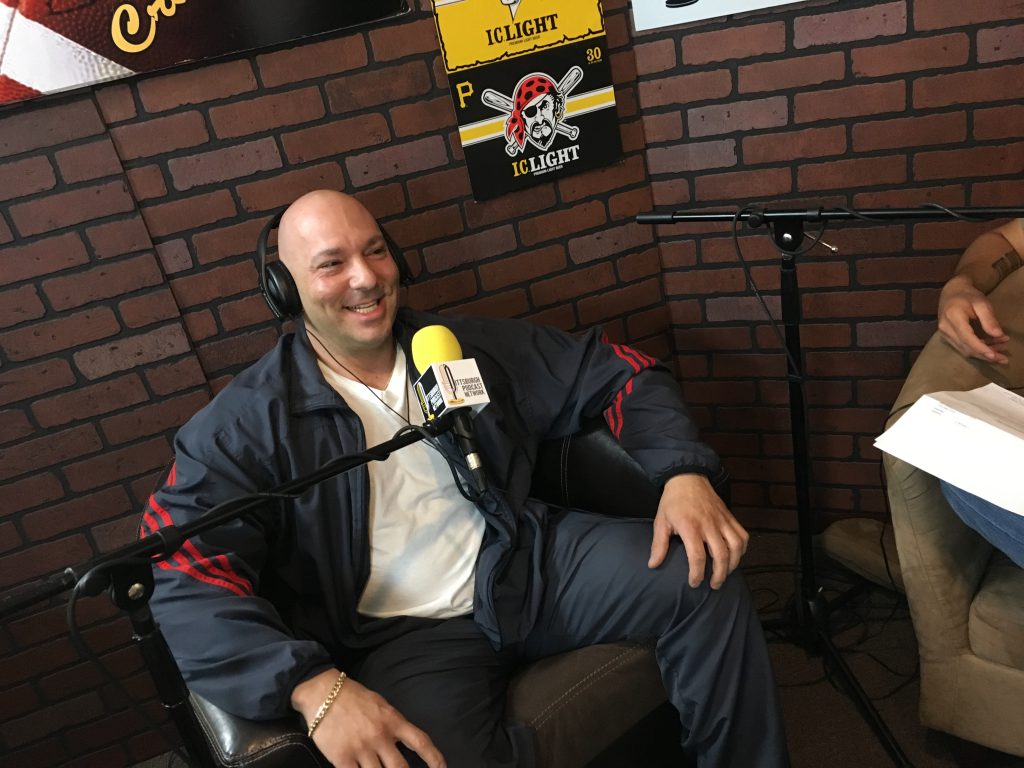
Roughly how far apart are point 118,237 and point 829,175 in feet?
5.18

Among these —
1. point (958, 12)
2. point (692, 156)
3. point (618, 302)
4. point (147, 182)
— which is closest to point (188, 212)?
point (147, 182)

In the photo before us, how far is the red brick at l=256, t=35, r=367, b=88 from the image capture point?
1756mm

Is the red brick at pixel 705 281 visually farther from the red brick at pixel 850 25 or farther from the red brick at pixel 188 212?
the red brick at pixel 188 212

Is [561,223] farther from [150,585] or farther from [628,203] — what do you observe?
[150,585]

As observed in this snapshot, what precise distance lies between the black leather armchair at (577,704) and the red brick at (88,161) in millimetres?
1038

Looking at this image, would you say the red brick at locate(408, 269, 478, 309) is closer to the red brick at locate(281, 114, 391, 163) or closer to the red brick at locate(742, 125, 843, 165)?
the red brick at locate(281, 114, 391, 163)

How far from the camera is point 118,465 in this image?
189 centimetres

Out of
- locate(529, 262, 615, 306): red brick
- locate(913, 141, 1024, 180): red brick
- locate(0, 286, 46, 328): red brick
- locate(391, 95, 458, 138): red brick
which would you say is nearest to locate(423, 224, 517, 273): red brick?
locate(529, 262, 615, 306): red brick

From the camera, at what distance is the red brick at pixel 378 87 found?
182 cm

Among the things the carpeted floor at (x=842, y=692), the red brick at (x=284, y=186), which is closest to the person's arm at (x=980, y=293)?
the carpeted floor at (x=842, y=692)

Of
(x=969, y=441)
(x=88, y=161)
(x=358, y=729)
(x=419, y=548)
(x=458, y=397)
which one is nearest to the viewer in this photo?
(x=458, y=397)

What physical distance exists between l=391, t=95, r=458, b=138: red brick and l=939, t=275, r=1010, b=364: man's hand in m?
1.10

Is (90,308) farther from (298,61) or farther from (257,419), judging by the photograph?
(298,61)

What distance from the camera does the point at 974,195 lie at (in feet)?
6.33
